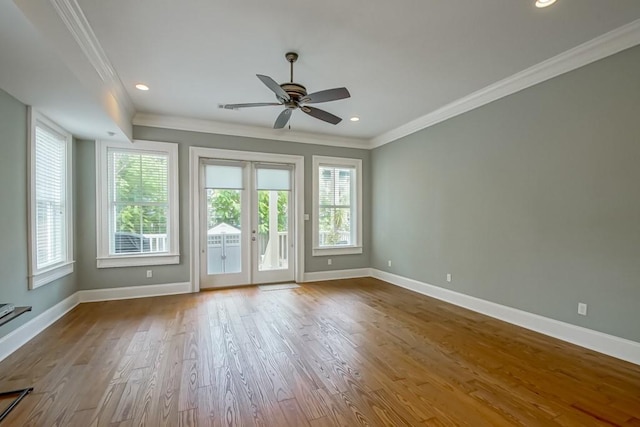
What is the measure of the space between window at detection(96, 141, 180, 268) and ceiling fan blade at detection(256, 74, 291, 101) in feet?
9.28

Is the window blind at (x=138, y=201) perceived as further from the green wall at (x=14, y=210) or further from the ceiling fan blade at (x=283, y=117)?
the ceiling fan blade at (x=283, y=117)

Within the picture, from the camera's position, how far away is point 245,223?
18.2ft

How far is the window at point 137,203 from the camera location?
4.61 m

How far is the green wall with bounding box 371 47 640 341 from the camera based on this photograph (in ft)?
8.89

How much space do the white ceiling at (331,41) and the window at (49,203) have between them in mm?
812

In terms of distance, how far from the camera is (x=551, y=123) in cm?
325

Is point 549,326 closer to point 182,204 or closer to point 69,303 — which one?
point 182,204

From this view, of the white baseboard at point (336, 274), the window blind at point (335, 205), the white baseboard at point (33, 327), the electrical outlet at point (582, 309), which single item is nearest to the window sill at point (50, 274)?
the white baseboard at point (33, 327)

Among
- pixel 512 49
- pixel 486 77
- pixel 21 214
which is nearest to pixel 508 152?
pixel 486 77

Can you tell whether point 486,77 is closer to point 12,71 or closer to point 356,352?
point 356,352

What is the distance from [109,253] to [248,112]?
3069 mm

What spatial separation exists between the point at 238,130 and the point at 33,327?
12.6ft

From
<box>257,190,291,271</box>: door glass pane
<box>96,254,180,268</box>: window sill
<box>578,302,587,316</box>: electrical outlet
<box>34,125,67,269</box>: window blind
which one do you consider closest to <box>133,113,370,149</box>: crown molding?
<box>257,190,291,271</box>: door glass pane

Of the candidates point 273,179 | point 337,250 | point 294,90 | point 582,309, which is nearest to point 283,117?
point 294,90
